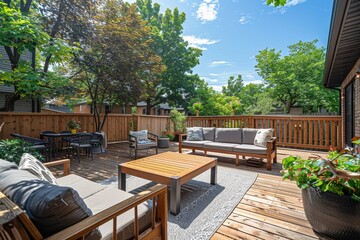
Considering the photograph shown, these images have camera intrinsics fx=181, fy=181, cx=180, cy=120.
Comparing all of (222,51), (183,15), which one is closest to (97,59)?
(183,15)

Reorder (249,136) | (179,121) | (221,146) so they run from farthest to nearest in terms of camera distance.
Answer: (179,121) → (249,136) → (221,146)

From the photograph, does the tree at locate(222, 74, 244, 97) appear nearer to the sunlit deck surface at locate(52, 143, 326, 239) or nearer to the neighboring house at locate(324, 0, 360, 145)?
the neighboring house at locate(324, 0, 360, 145)

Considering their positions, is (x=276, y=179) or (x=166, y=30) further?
(x=166, y=30)

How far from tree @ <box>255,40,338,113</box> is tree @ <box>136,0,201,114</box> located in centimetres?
612

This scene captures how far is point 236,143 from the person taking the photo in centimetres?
502

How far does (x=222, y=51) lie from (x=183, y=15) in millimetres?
4337

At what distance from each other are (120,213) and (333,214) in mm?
1877

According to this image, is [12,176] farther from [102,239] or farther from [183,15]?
[183,15]

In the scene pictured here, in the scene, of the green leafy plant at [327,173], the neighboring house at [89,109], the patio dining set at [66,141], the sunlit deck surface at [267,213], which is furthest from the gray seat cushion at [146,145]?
the neighboring house at [89,109]

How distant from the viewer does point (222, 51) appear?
15586 millimetres

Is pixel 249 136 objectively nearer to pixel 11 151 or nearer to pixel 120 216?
pixel 120 216

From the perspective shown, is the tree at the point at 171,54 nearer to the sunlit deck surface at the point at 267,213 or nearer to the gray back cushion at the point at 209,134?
the gray back cushion at the point at 209,134

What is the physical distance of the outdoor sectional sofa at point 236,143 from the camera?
4238 millimetres

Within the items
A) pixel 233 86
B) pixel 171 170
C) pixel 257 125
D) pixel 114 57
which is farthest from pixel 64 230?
pixel 233 86
